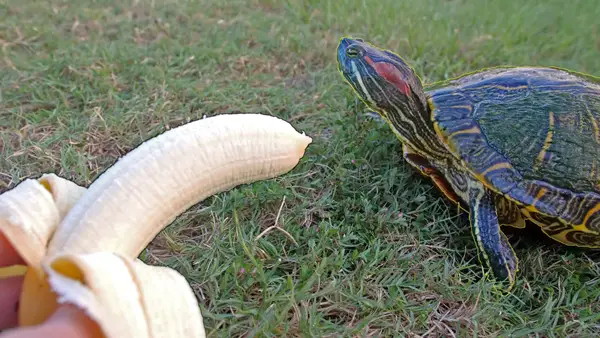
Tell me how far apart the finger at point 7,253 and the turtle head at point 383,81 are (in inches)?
67.3

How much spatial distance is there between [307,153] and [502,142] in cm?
92

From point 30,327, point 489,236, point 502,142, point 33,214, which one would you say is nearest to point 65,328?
point 30,327

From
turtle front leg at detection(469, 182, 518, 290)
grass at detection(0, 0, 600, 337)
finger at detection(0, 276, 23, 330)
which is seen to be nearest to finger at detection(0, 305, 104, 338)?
finger at detection(0, 276, 23, 330)

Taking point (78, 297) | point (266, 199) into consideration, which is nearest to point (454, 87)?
point (266, 199)

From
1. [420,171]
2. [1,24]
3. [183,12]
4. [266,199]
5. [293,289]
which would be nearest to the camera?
[293,289]

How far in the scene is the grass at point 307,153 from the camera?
5.53 feet

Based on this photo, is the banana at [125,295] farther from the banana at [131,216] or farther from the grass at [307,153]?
the grass at [307,153]

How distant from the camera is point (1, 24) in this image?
3227 millimetres

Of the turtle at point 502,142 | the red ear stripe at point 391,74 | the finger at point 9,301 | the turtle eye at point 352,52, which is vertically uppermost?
the finger at point 9,301

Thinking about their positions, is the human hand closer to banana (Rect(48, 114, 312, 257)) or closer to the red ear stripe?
banana (Rect(48, 114, 312, 257))

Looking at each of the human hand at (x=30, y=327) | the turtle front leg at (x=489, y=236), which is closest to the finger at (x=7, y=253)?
the human hand at (x=30, y=327)

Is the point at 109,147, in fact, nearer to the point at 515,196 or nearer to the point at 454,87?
the point at 454,87

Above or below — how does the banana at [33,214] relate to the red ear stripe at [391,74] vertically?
above

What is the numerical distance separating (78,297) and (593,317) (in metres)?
1.80
